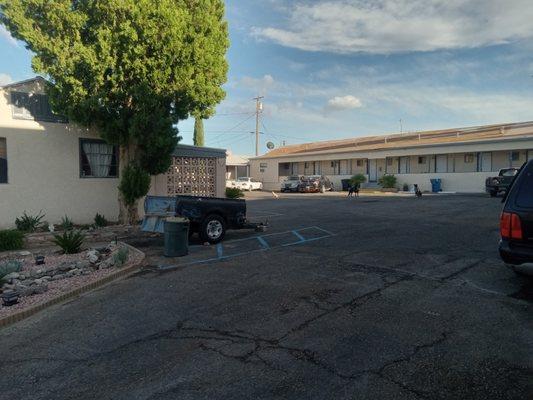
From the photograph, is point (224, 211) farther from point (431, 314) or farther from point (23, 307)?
point (431, 314)

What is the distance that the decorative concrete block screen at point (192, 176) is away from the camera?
1598cm

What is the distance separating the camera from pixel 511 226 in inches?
210

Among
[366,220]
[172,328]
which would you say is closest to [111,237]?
[172,328]

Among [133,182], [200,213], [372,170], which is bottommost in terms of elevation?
[200,213]

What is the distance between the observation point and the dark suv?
204 inches

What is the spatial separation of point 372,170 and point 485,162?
10215 millimetres

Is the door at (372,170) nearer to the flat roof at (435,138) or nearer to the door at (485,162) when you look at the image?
the flat roof at (435,138)

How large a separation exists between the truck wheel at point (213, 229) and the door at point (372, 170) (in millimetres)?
29973

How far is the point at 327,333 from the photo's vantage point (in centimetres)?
477

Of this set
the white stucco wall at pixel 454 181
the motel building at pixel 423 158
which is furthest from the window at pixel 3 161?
the white stucco wall at pixel 454 181

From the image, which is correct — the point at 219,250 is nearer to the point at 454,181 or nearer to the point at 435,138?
the point at 454,181

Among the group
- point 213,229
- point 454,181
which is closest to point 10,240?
point 213,229

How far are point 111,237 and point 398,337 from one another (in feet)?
32.2

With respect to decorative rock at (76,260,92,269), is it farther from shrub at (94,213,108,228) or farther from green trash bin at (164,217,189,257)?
shrub at (94,213,108,228)
